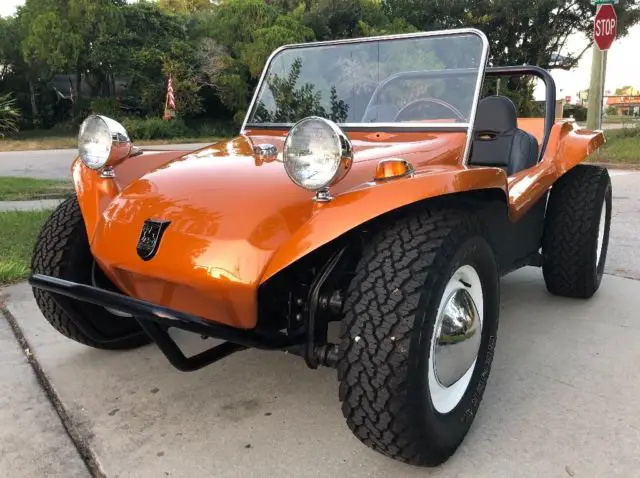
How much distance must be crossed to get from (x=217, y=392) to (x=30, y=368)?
888 mm

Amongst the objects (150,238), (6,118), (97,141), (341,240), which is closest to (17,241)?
(97,141)

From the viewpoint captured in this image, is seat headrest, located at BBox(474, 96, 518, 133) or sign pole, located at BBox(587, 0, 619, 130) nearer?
seat headrest, located at BBox(474, 96, 518, 133)

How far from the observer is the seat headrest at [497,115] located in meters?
3.38

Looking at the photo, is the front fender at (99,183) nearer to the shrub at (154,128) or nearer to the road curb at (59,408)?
the road curb at (59,408)

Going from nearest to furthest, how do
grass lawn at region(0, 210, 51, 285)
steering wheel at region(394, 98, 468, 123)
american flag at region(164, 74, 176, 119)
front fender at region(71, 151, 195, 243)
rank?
front fender at region(71, 151, 195, 243) < steering wheel at region(394, 98, 468, 123) < grass lawn at region(0, 210, 51, 285) < american flag at region(164, 74, 176, 119)

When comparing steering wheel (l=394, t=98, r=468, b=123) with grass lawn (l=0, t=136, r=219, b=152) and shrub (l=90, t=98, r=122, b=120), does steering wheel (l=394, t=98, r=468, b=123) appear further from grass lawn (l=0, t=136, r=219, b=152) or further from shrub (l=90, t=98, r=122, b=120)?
shrub (l=90, t=98, r=122, b=120)

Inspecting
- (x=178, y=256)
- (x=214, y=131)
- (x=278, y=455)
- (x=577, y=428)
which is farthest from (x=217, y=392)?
(x=214, y=131)

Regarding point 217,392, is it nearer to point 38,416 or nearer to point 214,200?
point 38,416

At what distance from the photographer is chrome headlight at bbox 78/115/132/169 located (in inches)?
95.6

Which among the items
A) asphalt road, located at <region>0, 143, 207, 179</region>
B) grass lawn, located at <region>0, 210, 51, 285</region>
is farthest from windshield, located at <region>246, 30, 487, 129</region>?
asphalt road, located at <region>0, 143, 207, 179</region>

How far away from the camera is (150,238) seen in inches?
77.8

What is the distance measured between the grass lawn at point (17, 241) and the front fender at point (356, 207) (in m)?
2.63

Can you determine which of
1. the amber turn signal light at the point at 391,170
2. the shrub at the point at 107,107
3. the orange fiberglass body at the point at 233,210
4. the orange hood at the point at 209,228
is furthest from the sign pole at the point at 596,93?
the shrub at the point at 107,107

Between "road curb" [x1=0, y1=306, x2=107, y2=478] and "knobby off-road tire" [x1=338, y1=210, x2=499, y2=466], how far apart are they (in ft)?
2.81
